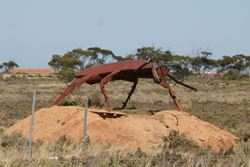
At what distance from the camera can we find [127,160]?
33.0ft

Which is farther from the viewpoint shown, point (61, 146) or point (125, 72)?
point (125, 72)

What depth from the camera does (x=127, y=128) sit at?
1492cm

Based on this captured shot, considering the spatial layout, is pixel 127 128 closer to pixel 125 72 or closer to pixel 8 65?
pixel 125 72

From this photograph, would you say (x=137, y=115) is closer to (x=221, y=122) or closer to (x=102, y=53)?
(x=221, y=122)

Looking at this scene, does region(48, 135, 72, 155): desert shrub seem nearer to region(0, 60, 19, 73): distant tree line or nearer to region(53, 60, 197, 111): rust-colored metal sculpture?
region(53, 60, 197, 111): rust-colored metal sculpture

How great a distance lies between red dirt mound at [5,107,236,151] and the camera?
14.7 m

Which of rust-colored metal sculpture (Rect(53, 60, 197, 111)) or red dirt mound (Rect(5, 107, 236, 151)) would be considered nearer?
red dirt mound (Rect(5, 107, 236, 151))

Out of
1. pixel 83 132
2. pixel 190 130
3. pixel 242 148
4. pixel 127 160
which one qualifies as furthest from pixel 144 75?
pixel 127 160

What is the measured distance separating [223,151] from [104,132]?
3090mm

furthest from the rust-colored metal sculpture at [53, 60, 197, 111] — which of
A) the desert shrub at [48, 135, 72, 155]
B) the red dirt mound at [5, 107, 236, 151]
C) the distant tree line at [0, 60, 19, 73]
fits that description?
the distant tree line at [0, 60, 19, 73]

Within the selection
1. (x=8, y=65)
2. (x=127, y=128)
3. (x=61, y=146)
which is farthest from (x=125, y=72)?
(x=8, y=65)

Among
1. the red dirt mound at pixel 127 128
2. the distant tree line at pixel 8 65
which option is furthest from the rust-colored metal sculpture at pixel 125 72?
the distant tree line at pixel 8 65

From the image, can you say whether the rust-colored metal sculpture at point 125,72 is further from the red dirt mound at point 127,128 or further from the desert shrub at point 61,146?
the desert shrub at point 61,146

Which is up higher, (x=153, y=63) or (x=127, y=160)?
(x=153, y=63)
